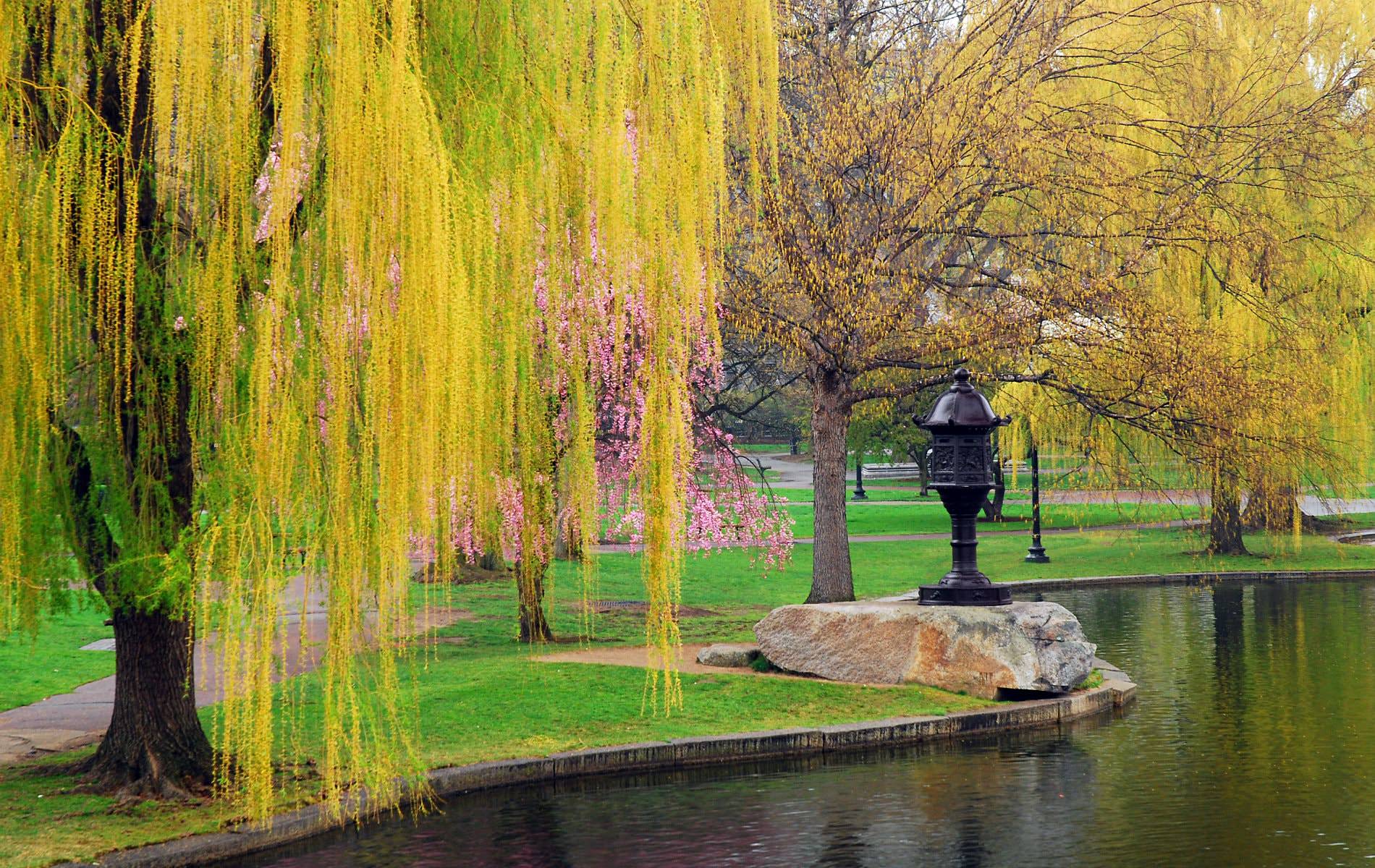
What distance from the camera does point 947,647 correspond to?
13711mm

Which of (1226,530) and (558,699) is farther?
(1226,530)

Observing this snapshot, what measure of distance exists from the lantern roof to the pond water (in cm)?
308

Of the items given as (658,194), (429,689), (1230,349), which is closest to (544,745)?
(429,689)

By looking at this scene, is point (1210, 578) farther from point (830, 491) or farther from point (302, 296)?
point (302, 296)

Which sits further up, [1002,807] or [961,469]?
[961,469]

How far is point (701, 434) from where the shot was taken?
21.8m

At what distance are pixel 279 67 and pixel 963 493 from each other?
8752 millimetres

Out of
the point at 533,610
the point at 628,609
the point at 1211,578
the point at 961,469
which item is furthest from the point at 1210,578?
the point at 533,610

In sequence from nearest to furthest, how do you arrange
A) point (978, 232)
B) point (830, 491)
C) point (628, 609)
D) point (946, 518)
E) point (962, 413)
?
point (962, 413) < point (978, 232) < point (830, 491) < point (628, 609) < point (946, 518)

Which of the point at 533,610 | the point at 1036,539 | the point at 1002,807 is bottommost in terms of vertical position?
the point at 1002,807

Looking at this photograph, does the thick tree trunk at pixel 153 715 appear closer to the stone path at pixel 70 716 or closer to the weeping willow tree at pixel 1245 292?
the stone path at pixel 70 716

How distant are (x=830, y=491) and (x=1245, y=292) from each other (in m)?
7.83

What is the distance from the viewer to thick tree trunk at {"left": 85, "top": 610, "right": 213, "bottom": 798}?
955cm

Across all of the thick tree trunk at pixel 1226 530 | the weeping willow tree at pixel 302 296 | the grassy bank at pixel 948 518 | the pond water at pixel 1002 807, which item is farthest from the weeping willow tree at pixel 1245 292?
the weeping willow tree at pixel 302 296
